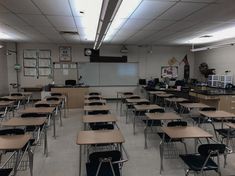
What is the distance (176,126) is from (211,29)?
394cm

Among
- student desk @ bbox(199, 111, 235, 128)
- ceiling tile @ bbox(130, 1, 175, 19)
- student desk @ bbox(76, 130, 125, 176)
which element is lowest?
student desk @ bbox(76, 130, 125, 176)

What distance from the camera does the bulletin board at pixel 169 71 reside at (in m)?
11.5

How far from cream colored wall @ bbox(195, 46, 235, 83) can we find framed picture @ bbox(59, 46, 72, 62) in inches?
268

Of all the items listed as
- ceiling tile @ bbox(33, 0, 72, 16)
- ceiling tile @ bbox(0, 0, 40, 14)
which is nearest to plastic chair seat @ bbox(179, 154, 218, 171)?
ceiling tile @ bbox(33, 0, 72, 16)

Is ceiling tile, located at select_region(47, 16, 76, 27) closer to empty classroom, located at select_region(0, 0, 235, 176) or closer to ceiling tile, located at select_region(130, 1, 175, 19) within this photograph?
empty classroom, located at select_region(0, 0, 235, 176)

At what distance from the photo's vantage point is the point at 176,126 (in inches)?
147

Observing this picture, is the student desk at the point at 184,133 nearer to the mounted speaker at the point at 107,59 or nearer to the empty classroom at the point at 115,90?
the empty classroom at the point at 115,90

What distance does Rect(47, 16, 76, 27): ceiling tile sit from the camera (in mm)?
4938

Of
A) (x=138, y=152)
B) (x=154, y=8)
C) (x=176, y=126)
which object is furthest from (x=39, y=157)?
(x=154, y=8)

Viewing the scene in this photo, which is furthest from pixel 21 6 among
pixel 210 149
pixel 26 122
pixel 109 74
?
pixel 109 74

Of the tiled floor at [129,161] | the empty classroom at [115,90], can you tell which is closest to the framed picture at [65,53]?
the empty classroom at [115,90]

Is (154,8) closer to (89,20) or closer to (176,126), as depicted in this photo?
(89,20)

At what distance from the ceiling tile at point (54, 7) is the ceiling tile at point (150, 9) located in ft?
4.62

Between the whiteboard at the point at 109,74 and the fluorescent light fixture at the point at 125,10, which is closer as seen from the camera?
the fluorescent light fixture at the point at 125,10
